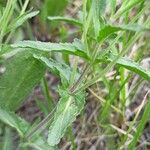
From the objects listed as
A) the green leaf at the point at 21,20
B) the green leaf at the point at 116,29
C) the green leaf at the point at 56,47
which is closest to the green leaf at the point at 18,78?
the green leaf at the point at 21,20

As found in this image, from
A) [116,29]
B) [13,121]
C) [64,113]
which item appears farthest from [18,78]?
[116,29]

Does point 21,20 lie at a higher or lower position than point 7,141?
higher

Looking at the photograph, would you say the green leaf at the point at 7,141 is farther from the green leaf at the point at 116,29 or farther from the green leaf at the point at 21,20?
the green leaf at the point at 116,29

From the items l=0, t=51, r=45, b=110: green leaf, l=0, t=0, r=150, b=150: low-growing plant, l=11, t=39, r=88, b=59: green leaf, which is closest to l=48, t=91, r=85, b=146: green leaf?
l=0, t=0, r=150, b=150: low-growing plant

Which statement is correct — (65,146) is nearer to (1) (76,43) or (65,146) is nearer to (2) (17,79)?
(2) (17,79)

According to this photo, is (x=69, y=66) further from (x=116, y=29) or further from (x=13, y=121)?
(x=116, y=29)

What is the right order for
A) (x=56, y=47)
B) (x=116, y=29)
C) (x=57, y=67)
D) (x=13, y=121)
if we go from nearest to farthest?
(x=116, y=29), (x=56, y=47), (x=57, y=67), (x=13, y=121)

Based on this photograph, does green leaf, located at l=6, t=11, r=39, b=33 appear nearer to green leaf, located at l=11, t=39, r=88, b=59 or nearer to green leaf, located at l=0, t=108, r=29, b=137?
green leaf, located at l=11, t=39, r=88, b=59
